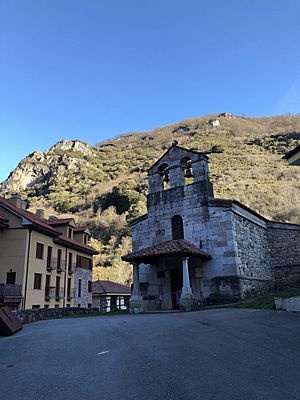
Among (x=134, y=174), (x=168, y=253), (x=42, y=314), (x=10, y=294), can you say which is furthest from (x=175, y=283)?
(x=134, y=174)

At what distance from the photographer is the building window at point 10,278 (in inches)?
880

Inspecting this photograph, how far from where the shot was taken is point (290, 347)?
5.98 m

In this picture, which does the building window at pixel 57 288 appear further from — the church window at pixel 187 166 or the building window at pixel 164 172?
the church window at pixel 187 166

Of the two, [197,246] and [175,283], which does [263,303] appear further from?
[175,283]

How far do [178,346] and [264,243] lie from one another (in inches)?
693

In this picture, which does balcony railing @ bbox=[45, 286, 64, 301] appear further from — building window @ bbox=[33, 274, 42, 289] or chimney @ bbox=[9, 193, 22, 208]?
chimney @ bbox=[9, 193, 22, 208]

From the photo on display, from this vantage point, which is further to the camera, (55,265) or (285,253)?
(55,265)

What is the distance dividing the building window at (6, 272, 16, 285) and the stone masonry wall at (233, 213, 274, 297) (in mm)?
14022

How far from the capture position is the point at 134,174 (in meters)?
76.4

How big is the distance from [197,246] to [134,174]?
58209 mm

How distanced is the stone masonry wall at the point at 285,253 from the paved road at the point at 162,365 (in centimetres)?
1457

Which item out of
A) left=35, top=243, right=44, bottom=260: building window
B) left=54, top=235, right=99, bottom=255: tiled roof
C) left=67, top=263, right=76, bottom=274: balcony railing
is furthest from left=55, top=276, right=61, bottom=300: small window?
left=35, top=243, right=44, bottom=260: building window

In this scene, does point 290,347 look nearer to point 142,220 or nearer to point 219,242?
point 219,242

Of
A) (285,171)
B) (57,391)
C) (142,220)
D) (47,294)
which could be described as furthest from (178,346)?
(285,171)
